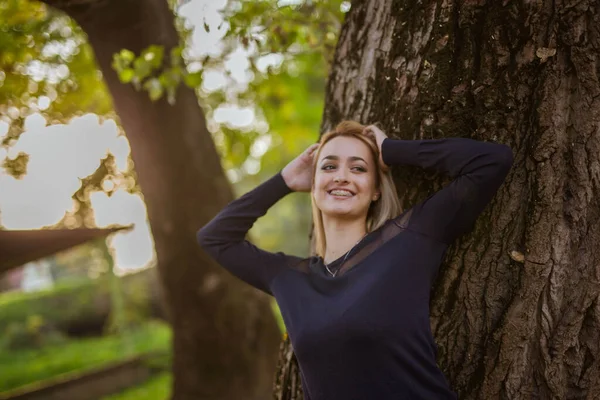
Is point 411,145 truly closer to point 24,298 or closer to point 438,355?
point 438,355

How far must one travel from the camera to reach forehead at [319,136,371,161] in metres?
2.64

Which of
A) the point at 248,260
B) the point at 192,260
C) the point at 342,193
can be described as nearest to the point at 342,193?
the point at 342,193

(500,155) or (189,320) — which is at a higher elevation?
(500,155)

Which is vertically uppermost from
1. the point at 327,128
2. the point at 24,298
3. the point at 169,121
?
the point at 169,121

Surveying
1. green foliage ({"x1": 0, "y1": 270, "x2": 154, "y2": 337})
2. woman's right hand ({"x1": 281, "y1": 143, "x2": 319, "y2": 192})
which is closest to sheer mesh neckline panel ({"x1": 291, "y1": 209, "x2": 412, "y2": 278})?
woman's right hand ({"x1": 281, "y1": 143, "x2": 319, "y2": 192})

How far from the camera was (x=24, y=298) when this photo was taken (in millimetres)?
18594

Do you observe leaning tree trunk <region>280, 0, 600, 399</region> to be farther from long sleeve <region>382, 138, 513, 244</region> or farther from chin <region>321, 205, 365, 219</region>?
chin <region>321, 205, 365, 219</region>

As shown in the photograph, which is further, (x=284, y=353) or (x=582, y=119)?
(x=284, y=353)

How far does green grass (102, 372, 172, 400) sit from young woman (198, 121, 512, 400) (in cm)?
718

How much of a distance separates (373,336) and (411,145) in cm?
89

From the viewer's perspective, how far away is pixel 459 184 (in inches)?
91.0

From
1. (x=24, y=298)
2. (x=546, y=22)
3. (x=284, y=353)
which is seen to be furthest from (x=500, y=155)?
(x=24, y=298)

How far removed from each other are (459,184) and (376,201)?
1.61 ft

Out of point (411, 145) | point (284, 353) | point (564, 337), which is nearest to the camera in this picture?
point (564, 337)
